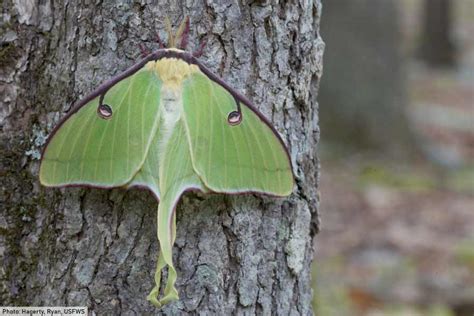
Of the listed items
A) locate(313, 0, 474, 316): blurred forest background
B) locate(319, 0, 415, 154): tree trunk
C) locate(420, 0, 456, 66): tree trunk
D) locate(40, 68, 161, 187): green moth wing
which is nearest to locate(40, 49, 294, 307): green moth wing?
locate(40, 68, 161, 187): green moth wing

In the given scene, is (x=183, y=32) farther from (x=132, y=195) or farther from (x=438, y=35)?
(x=438, y=35)

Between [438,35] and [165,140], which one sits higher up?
[438,35]

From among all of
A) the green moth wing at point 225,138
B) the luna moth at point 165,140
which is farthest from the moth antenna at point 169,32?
the green moth wing at point 225,138

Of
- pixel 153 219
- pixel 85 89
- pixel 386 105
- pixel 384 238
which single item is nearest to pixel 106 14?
pixel 85 89

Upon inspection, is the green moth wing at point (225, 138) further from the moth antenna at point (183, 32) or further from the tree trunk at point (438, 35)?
the tree trunk at point (438, 35)

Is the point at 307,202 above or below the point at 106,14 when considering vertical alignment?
below

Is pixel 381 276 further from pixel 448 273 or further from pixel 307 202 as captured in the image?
pixel 307 202

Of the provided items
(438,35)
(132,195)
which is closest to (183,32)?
(132,195)
